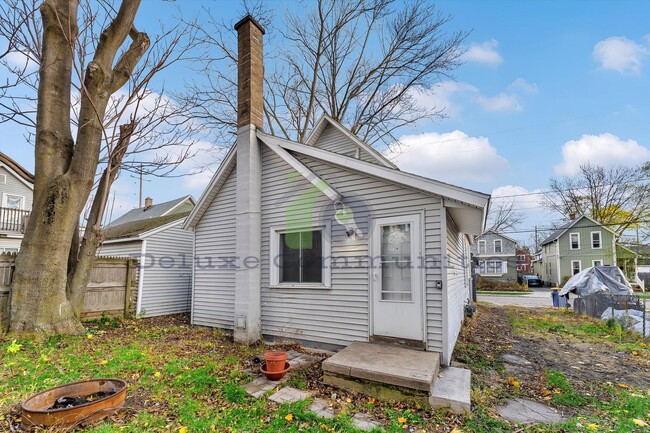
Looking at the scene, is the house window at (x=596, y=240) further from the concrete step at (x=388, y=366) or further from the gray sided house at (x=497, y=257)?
the concrete step at (x=388, y=366)

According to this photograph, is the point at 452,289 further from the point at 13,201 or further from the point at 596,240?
the point at 596,240

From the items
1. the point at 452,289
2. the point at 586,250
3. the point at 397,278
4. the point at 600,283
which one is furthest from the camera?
the point at 586,250

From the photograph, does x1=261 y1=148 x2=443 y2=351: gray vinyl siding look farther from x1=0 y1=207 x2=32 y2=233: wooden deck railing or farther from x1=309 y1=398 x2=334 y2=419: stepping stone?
x1=0 y1=207 x2=32 y2=233: wooden deck railing

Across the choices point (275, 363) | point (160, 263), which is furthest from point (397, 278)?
point (160, 263)

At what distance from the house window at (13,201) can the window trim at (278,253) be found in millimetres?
19903

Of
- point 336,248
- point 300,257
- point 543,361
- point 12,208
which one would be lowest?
point 543,361

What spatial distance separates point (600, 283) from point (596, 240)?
21645mm

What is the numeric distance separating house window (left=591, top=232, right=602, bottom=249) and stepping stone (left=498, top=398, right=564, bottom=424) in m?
33.5

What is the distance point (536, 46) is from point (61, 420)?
14.1 meters

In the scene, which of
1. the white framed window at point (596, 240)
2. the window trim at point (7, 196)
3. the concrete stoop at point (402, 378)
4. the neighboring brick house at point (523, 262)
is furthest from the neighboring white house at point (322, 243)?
the neighboring brick house at point (523, 262)

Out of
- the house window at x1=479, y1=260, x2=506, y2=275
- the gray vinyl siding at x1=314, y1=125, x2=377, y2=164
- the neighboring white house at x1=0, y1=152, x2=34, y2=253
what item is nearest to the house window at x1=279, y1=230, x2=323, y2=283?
the gray vinyl siding at x1=314, y1=125, x2=377, y2=164

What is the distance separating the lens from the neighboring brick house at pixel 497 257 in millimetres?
32938

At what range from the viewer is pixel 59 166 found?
6.77 meters

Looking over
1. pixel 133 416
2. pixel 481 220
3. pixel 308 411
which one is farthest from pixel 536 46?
pixel 133 416
